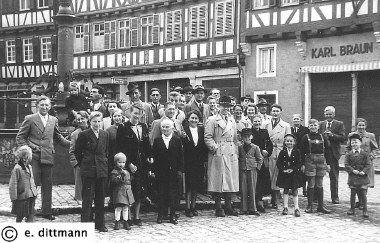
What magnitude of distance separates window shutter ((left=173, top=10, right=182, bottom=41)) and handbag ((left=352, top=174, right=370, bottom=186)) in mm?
17757

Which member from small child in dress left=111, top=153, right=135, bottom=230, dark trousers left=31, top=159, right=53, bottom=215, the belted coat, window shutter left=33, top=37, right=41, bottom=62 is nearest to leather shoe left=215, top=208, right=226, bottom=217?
the belted coat

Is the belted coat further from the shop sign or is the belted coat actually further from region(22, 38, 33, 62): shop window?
region(22, 38, 33, 62): shop window

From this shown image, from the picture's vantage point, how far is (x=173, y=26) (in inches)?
1049

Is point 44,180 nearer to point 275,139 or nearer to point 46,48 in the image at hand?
point 275,139

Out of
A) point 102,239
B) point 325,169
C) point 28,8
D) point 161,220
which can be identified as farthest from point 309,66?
point 28,8

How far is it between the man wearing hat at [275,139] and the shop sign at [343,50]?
9.98 m

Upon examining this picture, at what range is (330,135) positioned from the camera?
10.7 metres

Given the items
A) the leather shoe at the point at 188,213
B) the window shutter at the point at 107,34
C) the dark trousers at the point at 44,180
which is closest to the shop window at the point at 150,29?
the window shutter at the point at 107,34

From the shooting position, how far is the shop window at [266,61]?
22516 mm

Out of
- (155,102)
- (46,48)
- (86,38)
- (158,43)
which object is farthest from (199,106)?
(46,48)

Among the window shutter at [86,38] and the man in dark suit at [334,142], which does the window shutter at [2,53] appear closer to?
the window shutter at [86,38]

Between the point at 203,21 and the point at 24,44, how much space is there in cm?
1364

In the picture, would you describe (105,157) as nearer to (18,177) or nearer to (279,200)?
(18,177)

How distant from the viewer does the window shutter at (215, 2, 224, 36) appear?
965 inches
